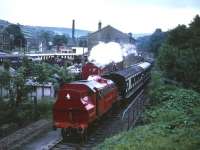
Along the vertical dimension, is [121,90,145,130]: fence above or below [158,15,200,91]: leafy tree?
below

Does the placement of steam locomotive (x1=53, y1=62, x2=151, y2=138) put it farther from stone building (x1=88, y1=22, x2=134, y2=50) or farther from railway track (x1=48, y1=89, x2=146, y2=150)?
stone building (x1=88, y1=22, x2=134, y2=50)

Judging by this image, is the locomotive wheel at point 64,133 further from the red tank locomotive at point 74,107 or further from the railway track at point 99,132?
the railway track at point 99,132

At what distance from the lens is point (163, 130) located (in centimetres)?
1784

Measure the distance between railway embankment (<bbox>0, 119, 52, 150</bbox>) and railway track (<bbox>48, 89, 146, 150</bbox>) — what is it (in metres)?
1.85

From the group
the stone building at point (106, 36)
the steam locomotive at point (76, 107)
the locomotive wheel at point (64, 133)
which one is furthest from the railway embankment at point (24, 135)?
the stone building at point (106, 36)

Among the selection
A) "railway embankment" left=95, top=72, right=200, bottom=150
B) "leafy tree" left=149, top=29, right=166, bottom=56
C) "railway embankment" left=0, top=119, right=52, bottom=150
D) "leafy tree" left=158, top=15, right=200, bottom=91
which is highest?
"leafy tree" left=149, top=29, right=166, bottom=56

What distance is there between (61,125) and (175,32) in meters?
24.2

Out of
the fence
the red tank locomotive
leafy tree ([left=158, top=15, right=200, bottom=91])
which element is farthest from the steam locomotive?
leafy tree ([left=158, top=15, right=200, bottom=91])

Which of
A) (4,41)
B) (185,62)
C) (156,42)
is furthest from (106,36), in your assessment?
(185,62)

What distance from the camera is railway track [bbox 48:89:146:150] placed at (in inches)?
838

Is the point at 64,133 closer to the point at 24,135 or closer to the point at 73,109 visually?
the point at 73,109

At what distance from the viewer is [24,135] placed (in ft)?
75.8

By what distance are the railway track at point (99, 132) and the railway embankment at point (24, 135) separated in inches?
72.9

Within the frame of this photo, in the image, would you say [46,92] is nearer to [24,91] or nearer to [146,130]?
[24,91]
